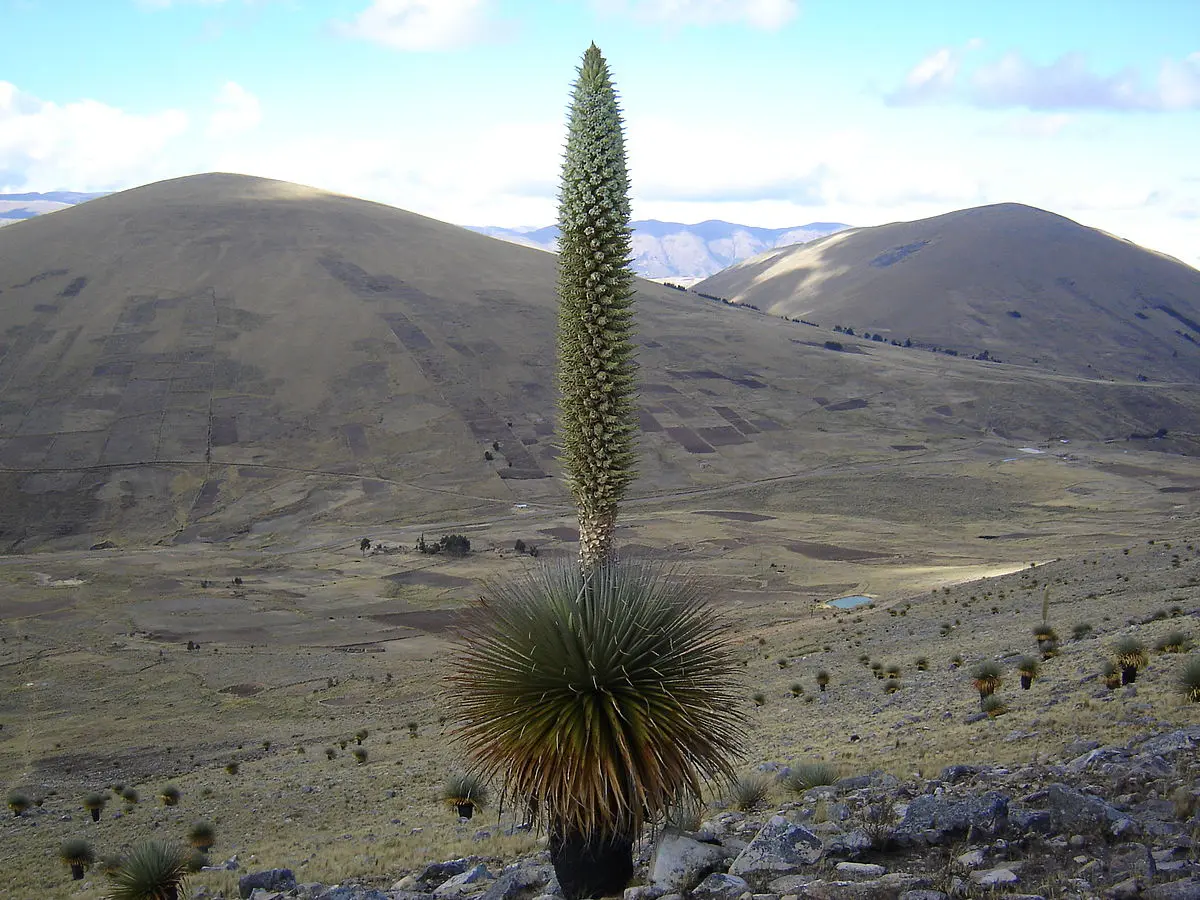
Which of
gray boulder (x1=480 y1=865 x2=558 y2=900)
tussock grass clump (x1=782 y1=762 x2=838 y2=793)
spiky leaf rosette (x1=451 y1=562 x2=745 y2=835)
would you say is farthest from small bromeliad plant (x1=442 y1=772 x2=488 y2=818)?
spiky leaf rosette (x1=451 y1=562 x2=745 y2=835)

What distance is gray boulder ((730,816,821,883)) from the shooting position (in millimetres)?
7215

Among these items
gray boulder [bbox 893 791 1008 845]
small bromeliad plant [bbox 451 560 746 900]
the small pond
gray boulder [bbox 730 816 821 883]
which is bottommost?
the small pond

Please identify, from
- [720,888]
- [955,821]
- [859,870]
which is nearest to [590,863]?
[720,888]

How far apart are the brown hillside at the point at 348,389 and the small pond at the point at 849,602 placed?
37.0 m

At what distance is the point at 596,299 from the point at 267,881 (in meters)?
8.53

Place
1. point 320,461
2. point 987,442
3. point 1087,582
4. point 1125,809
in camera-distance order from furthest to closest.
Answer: point 987,442 → point 320,461 → point 1087,582 → point 1125,809

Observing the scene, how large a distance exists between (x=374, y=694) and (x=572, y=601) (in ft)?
84.2

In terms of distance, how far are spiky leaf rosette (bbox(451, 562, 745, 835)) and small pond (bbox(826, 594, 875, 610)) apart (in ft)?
111

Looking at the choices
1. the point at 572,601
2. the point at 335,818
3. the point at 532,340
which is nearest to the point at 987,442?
the point at 532,340

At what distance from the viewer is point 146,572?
5359 cm


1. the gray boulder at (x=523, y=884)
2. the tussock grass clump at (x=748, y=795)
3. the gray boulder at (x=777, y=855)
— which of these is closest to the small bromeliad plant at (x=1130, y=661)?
the tussock grass clump at (x=748, y=795)

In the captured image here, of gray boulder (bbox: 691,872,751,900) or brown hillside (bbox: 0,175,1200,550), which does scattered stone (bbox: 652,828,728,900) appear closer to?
gray boulder (bbox: 691,872,751,900)

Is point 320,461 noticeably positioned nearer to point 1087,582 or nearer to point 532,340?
point 532,340

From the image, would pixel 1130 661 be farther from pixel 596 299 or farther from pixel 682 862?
pixel 596 299
